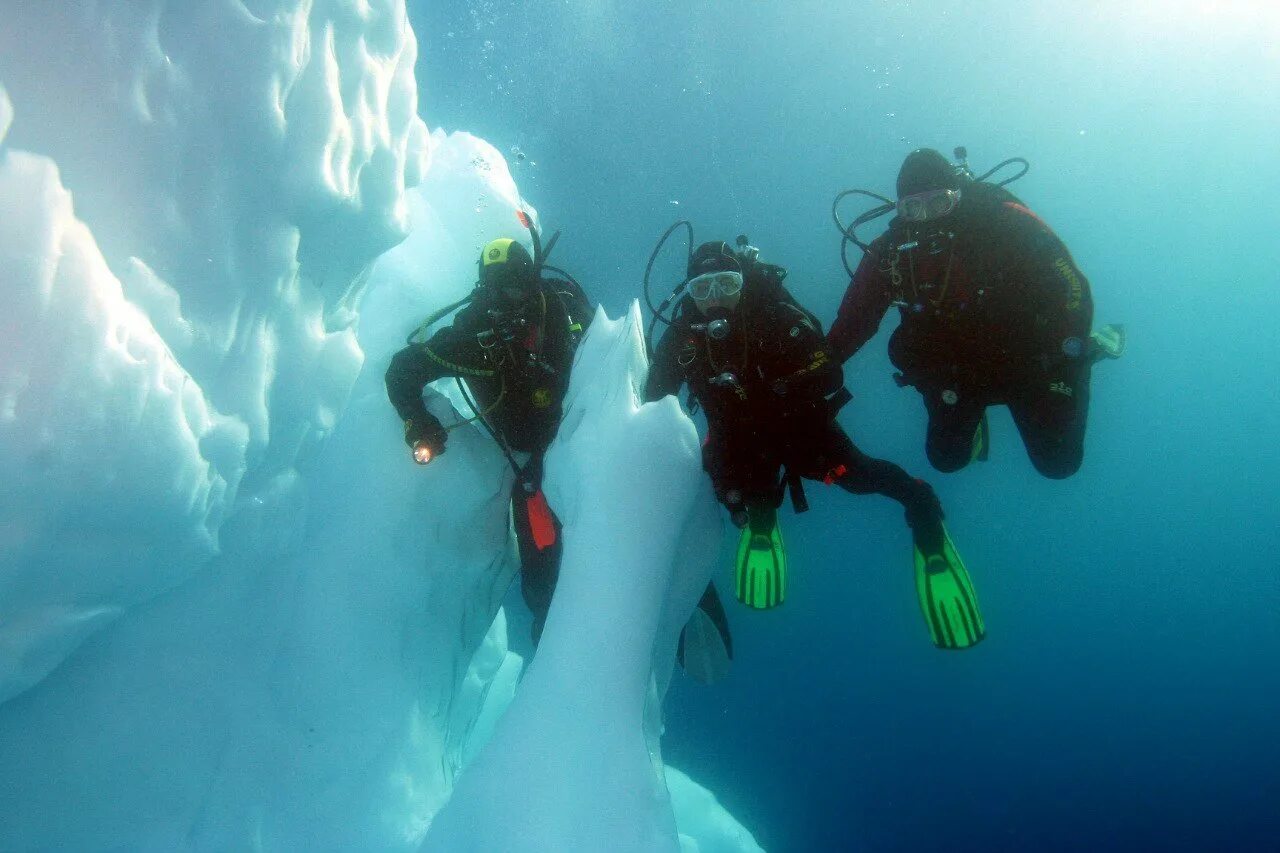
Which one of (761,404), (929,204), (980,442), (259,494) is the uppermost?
(929,204)

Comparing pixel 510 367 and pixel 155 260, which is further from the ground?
pixel 510 367

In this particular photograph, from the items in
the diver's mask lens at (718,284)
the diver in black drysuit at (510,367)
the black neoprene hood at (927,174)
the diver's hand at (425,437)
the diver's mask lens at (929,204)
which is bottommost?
the diver's hand at (425,437)

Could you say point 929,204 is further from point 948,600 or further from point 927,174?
point 948,600

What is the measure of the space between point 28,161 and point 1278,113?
138ft

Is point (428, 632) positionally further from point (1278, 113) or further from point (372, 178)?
point (1278, 113)

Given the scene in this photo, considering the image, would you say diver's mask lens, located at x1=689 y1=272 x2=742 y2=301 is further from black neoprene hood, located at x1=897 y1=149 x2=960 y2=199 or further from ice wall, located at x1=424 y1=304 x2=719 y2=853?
black neoprene hood, located at x1=897 y1=149 x2=960 y2=199

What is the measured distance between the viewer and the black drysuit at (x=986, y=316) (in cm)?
460

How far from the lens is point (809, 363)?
14.2ft

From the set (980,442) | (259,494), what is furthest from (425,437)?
(980,442)

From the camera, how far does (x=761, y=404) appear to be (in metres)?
4.40

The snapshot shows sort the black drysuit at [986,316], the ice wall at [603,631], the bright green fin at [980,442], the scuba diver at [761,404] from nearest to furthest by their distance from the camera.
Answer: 1. the ice wall at [603,631]
2. the scuba diver at [761,404]
3. the black drysuit at [986,316]
4. the bright green fin at [980,442]

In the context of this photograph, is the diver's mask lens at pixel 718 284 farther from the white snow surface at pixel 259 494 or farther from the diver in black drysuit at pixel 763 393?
the white snow surface at pixel 259 494

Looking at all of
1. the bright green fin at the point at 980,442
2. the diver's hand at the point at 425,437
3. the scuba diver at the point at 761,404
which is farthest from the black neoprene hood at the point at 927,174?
the diver's hand at the point at 425,437

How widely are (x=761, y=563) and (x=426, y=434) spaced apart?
2347mm
